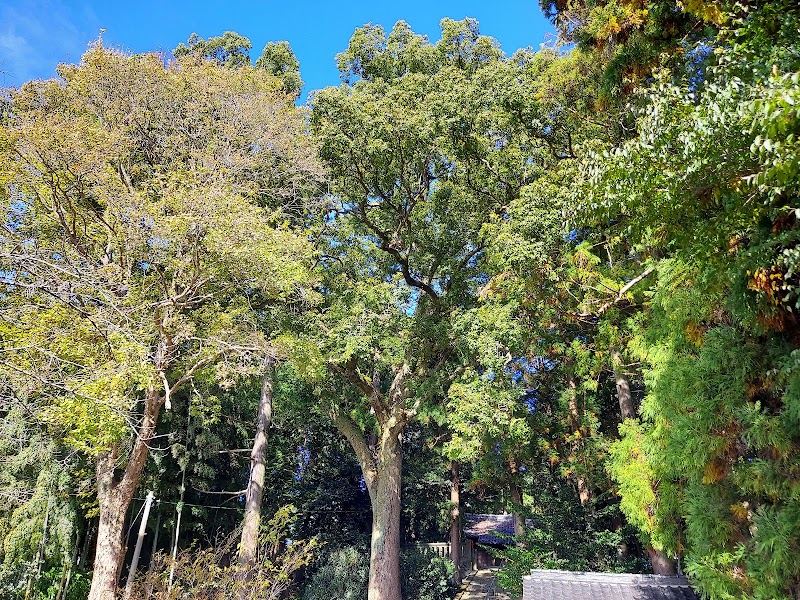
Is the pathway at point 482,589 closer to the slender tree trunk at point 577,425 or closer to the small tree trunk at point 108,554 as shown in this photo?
the slender tree trunk at point 577,425

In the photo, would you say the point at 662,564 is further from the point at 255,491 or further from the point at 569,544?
the point at 255,491

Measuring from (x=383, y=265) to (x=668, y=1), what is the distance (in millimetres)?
7281

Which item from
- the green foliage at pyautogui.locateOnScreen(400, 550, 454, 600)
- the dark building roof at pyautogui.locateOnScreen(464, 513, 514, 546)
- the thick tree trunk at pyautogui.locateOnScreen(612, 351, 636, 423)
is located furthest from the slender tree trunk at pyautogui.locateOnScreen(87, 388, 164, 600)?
the dark building roof at pyautogui.locateOnScreen(464, 513, 514, 546)

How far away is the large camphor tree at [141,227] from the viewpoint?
572 cm

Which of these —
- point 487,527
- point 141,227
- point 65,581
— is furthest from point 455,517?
point 141,227

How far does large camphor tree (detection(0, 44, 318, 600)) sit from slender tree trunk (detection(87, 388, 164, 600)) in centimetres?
2

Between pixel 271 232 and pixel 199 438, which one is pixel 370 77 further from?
pixel 199 438

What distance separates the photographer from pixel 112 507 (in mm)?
6844

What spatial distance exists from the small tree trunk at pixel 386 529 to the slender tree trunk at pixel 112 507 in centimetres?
445

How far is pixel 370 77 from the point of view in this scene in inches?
443

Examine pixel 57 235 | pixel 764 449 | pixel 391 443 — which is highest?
pixel 57 235

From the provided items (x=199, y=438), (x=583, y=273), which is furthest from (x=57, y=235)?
(x=583, y=273)

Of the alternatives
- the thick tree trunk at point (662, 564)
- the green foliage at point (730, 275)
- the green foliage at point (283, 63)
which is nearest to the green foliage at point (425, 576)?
the thick tree trunk at point (662, 564)

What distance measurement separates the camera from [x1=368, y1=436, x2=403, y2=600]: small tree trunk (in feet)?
30.3
